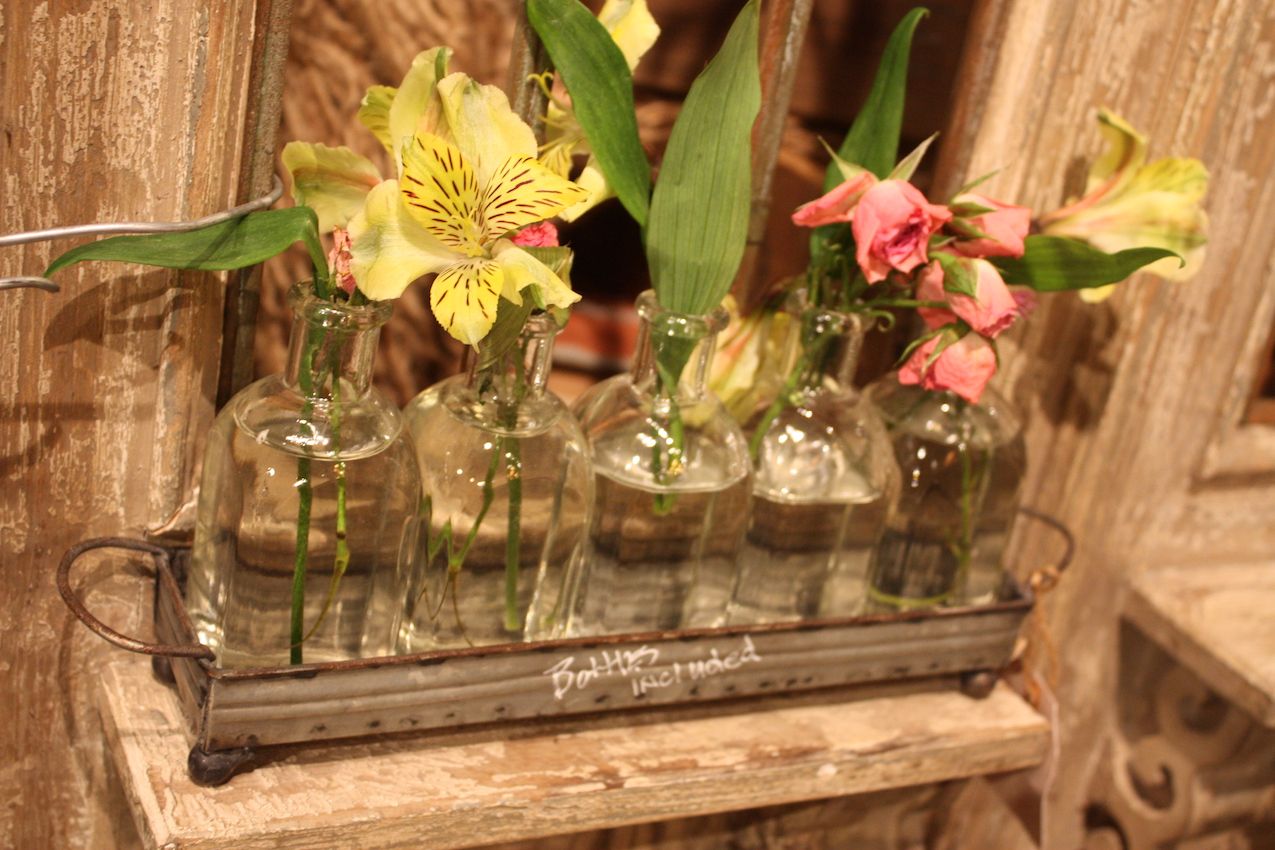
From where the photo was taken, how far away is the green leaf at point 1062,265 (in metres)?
0.71

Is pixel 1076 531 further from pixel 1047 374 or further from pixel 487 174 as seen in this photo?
pixel 487 174

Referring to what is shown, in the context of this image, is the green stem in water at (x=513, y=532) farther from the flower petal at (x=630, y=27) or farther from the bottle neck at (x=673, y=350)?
the flower petal at (x=630, y=27)

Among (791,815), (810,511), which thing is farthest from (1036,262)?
(791,815)

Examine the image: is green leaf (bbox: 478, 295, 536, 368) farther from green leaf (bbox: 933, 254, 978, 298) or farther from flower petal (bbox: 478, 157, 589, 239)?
green leaf (bbox: 933, 254, 978, 298)

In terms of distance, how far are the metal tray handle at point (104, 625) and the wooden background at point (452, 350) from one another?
2 centimetres

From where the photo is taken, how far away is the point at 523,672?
26.7 inches

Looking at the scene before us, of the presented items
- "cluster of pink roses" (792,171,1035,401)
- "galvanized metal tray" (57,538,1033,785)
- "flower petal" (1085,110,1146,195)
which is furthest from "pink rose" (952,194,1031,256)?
"galvanized metal tray" (57,538,1033,785)

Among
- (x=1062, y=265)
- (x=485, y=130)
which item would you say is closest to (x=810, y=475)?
(x=1062, y=265)

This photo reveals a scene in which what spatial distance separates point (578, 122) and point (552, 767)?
0.33 meters

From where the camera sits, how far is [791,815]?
0.88 m

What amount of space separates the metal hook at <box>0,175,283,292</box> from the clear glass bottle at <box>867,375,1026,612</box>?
15.4 inches

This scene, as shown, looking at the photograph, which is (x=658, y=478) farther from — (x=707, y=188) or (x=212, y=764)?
(x=212, y=764)

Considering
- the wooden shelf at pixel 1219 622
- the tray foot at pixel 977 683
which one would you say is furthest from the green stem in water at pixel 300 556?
the wooden shelf at pixel 1219 622

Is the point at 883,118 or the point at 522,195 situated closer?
the point at 522,195
